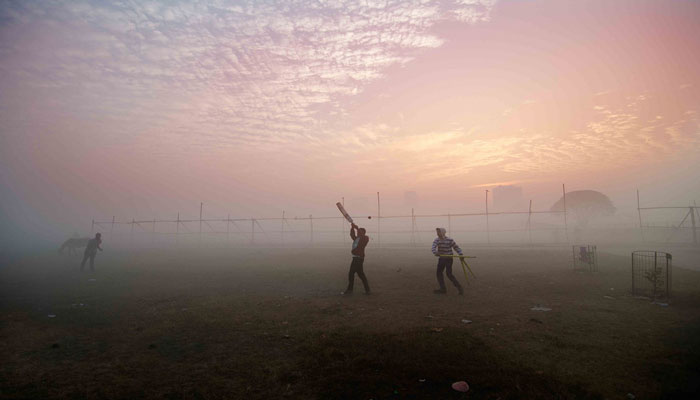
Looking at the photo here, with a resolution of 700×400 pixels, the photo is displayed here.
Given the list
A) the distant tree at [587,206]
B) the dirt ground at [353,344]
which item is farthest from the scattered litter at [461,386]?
the distant tree at [587,206]

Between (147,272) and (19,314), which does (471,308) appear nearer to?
(19,314)

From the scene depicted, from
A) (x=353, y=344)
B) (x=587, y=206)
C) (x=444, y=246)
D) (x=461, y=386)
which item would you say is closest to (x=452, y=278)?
(x=444, y=246)

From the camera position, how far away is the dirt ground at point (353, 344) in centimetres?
430

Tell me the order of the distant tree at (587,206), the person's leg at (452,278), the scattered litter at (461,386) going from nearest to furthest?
1. the scattered litter at (461,386)
2. the person's leg at (452,278)
3. the distant tree at (587,206)

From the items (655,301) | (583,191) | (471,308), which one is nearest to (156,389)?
(471,308)

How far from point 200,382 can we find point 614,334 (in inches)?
283

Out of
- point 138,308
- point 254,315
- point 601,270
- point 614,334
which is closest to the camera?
point 614,334

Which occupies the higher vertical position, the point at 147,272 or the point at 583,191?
the point at 583,191

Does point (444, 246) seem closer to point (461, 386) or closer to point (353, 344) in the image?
point (353, 344)

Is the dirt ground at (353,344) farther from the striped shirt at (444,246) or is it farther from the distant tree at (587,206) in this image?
the distant tree at (587,206)

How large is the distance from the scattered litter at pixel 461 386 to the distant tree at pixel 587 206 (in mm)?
64574

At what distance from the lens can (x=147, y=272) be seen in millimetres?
17359

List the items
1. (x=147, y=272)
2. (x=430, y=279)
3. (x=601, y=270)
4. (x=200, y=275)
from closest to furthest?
1. (x=430, y=279)
2. (x=601, y=270)
3. (x=200, y=275)
4. (x=147, y=272)

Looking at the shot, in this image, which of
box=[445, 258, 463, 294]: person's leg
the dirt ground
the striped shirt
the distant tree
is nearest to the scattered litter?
the dirt ground
